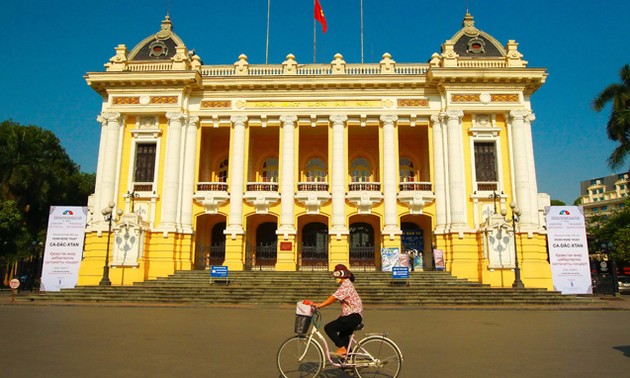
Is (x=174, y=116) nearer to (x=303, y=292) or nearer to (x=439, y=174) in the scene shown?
(x=303, y=292)

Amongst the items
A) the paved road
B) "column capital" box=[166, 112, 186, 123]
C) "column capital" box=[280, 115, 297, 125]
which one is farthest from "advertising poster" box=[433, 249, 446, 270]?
"column capital" box=[166, 112, 186, 123]

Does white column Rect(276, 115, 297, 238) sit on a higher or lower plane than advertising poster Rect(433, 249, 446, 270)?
higher

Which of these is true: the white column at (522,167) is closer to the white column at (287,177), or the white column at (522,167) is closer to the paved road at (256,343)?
the paved road at (256,343)

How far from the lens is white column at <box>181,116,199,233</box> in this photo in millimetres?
26281

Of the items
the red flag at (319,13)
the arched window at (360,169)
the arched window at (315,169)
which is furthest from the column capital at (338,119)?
the red flag at (319,13)

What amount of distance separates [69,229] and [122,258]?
3292 mm

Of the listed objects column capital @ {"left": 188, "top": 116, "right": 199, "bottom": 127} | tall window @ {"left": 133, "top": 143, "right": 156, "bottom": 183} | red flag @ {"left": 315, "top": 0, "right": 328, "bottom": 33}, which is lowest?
tall window @ {"left": 133, "top": 143, "right": 156, "bottom": 183}

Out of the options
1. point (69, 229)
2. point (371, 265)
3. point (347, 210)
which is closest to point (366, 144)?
point (347, 210)

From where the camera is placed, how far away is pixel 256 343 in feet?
29.5

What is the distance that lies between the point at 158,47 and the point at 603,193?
90241mm

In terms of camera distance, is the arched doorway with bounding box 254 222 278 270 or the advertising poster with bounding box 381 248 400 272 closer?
the advertising poster with bounding box 381 248 400 272

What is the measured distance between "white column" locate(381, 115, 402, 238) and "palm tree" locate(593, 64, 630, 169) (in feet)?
46.8

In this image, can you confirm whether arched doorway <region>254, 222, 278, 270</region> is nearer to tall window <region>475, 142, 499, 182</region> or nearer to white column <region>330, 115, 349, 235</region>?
white column <region>330, 115, 349, 235</region>

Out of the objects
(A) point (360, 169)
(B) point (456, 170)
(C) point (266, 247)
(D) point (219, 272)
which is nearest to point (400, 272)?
(B) point (456, 170)
